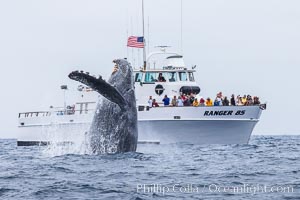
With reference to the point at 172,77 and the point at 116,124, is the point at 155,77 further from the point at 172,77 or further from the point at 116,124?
the point at 116,124

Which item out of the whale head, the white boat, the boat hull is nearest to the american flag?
the white boat

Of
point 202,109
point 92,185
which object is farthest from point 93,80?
point 202,109

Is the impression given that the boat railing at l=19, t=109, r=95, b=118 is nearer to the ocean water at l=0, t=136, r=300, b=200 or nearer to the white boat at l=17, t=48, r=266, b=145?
the white boat at l=17, t=48, r=266, b=145

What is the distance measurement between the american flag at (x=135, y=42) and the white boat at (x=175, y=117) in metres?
0.90

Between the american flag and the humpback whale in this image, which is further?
the american flag

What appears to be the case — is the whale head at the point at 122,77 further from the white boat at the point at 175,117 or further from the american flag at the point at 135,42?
the american flag at the point at 135,42

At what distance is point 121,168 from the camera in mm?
14242

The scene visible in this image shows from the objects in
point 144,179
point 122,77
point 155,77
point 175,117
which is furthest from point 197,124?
point 144,179

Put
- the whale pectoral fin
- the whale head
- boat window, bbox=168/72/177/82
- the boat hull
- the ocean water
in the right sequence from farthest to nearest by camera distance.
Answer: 1. boat window, bbox=168/72/177/82
2. the boat hull
3. the whale head
4. the whale pectoral fin
5. the ocean water

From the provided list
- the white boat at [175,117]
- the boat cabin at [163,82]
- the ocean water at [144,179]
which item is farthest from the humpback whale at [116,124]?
the boat cabin at [163,82]

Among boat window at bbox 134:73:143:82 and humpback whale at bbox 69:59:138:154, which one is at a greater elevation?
boat window at bbox 134:73:143:82

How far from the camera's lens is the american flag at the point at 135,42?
120ft

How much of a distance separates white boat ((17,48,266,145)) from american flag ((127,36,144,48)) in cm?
90

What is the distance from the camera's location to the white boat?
104 feet
